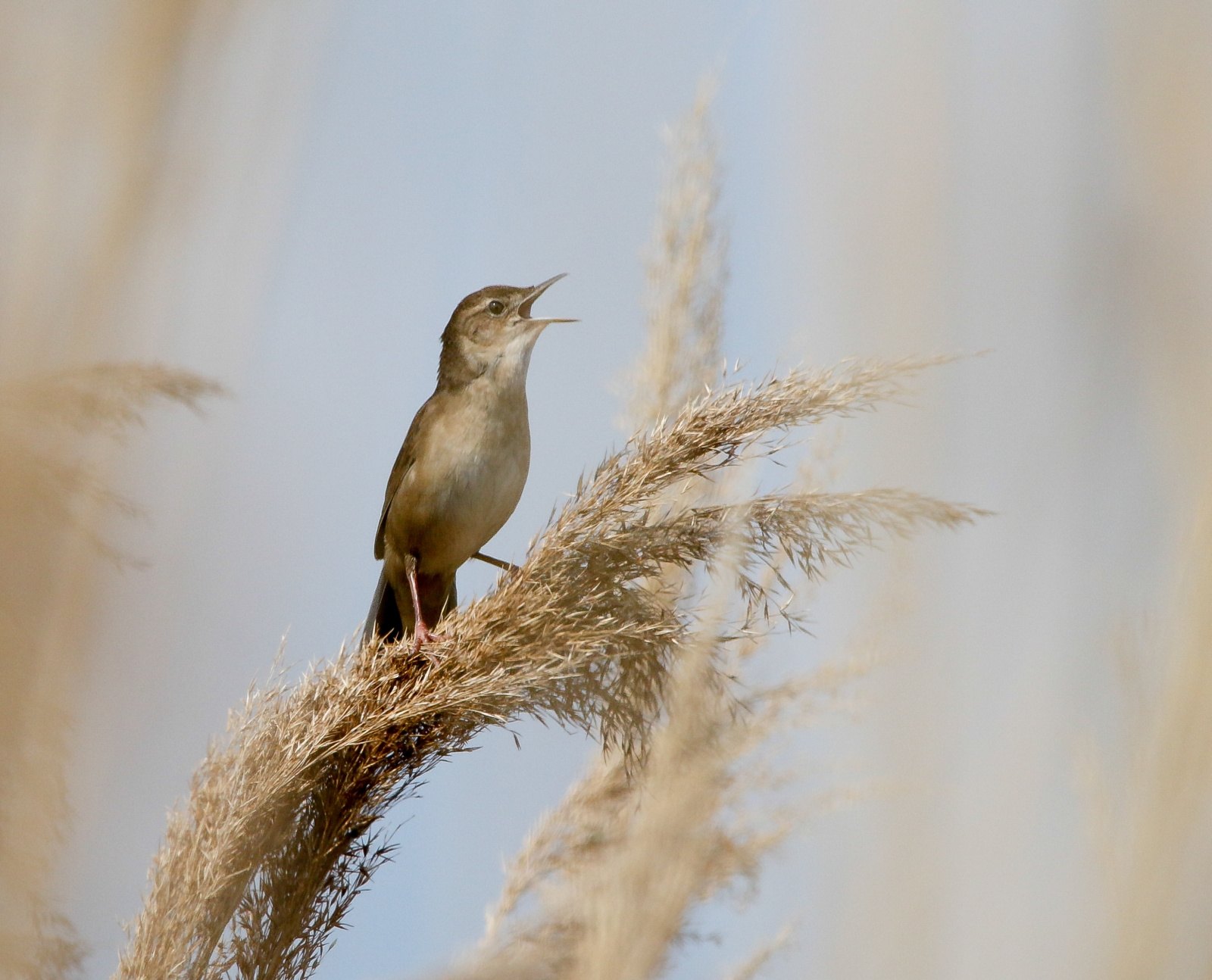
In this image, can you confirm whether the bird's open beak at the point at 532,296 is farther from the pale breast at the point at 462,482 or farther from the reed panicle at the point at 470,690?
the reed panicle at the point at 470,690

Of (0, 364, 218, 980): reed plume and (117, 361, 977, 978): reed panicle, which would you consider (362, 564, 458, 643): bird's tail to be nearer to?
(117, 361, 977, 978): reed panicle

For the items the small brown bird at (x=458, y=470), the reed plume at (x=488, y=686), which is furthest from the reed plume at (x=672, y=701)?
the small brown bird at (x=458, y=470)

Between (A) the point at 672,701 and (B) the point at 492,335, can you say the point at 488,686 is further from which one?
(B) the point at 492,335

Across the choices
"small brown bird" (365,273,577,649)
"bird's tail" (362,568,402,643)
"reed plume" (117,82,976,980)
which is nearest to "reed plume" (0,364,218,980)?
"reed plume" (117,82,976,980)

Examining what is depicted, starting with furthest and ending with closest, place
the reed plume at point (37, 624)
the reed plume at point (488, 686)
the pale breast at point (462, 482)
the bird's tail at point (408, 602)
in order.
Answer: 1. the bird's tail at point (408, 602)
2. the pale breast at point (462, 482)
3. the reed plume at point (488, 686)
4. the reed plume at point (37, 624)

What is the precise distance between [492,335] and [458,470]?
60 centimetres

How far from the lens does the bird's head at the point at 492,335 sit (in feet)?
12.1

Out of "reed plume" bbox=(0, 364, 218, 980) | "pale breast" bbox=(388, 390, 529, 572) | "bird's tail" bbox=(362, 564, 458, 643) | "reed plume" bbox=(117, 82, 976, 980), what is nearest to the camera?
"reed plume" bbox=(0, 364, 218, 980)

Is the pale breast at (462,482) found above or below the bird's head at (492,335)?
below

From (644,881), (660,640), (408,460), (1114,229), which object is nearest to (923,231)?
(1114,229)

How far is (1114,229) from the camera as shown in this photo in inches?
39.0

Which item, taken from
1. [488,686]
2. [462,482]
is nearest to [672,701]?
[488,686]

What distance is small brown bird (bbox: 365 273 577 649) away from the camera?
11.3 feet

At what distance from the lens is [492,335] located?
3.81m
